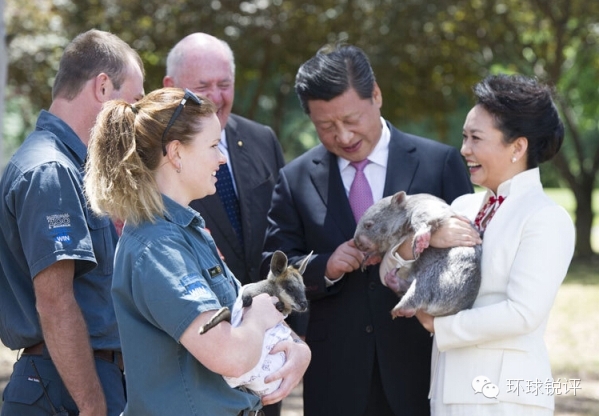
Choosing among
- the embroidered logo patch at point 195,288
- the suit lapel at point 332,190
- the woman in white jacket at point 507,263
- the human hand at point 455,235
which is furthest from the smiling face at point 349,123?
the embroidered logo patch at point 195,288

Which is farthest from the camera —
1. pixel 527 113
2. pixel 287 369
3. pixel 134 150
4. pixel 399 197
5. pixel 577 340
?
pixel 577 340

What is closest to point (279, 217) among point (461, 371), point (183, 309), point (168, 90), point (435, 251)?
point (435, 251)

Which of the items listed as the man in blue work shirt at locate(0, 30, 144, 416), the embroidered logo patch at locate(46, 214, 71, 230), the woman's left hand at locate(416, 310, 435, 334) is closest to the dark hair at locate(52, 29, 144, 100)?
the man in blue work shirt at locate(0, 30, 144, 416)

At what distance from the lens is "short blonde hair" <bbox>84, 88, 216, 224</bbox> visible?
117 inches

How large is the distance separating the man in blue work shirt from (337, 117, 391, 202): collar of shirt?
1.29m

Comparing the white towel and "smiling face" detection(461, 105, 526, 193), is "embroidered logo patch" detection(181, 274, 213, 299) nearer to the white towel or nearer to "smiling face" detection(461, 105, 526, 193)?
the white towel

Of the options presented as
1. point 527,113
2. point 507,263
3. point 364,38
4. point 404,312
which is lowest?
point 404,312

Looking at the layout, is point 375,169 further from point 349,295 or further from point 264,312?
point 264,312

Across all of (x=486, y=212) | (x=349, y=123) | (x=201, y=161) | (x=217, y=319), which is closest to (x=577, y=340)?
(x=349, y=123)

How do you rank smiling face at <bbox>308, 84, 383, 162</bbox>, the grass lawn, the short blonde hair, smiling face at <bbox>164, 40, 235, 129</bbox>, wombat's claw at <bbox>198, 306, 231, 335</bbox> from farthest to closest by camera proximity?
the grass lawn, smiling face at <bbox>164, 40, 235, 129</bbox>, smiling face at <bbox>308, 84, 383, 162</bbox>, the short blonde hair, wombat's claw at <bbox>198, 306, 231, 335</bbox>

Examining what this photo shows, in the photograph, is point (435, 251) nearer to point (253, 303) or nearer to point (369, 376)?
point (369, 376)

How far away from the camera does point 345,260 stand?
14.4 ft

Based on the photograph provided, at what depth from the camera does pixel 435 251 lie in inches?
164

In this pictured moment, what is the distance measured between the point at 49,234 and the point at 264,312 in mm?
A: 1113
